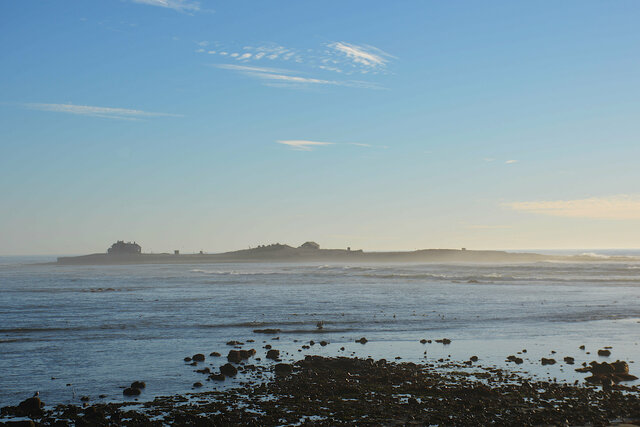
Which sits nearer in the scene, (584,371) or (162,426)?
(162,426)

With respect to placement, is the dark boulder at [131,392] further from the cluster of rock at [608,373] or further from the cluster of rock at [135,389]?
the cluster of rock at [608,373]

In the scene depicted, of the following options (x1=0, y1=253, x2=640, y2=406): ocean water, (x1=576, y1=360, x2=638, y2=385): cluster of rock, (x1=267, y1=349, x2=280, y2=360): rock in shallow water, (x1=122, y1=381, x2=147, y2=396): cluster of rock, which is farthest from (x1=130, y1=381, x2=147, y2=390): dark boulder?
(x1=576, y1=360, x2=638, y2=385): cluster of rock

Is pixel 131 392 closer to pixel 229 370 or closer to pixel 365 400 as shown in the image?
pixel 229 370

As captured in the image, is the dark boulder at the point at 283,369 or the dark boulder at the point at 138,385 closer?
the dark boulder at the point at 138,385

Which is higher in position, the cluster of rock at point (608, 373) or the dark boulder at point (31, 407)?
the cluster of rock at point (608, 373)

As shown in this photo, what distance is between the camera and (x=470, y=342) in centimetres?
2852

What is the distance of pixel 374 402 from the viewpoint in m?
17.5

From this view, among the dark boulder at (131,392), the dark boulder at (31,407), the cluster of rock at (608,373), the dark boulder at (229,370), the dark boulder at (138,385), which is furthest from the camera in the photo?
the dark boulder at (229,370)

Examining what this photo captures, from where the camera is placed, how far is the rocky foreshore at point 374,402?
15.8 m

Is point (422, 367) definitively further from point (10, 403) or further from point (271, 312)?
point (271, 312)

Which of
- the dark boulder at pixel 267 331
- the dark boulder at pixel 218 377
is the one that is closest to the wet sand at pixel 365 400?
the dark boulder at pixel 218 377

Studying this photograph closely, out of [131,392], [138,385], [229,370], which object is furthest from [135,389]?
[229,370]

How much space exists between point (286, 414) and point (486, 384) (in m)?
7.45

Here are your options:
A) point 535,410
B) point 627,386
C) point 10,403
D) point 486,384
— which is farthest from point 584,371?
point 10,403
